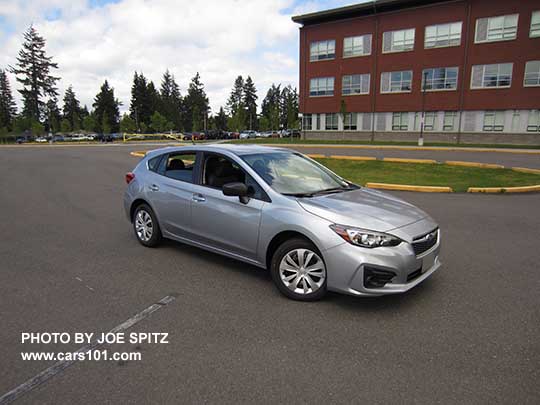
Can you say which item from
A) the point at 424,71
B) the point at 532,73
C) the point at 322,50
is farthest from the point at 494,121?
the point at 322,50

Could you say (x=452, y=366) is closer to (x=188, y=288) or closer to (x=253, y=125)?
Answer: (x=188, y=288)

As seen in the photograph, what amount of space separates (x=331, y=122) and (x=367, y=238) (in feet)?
128

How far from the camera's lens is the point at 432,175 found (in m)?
13.6

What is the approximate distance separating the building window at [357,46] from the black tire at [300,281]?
38062mm

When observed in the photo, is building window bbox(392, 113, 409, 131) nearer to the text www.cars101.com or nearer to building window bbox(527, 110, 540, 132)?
building window bbox(527, 110, 540, 132)

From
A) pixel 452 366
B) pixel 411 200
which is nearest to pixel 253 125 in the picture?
pixel 411 200

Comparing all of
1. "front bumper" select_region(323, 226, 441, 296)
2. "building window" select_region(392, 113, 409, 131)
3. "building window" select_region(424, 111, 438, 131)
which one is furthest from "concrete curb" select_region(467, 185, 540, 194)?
"building window" select_region(392, 113, 409, 131)

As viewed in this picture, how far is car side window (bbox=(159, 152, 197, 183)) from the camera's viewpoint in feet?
17.4

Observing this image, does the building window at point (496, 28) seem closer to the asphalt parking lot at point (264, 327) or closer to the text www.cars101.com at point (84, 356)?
the asphalt parking lot at point (264, 327)

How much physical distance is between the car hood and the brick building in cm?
3405

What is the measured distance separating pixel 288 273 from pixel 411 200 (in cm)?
659

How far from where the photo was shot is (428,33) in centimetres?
3466

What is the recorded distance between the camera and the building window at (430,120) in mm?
35656

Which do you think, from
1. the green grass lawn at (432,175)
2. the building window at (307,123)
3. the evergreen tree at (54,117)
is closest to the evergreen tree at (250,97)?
the evergreen tree at (54,117)
